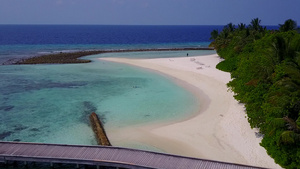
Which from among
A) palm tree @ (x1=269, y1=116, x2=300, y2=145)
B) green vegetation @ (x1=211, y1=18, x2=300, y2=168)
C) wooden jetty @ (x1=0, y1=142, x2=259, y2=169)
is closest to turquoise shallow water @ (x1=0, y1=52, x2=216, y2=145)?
wooden jetty @ (x1=0, y1=142, x2=259, y2=169)

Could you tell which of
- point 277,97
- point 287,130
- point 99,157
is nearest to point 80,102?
point 99,157

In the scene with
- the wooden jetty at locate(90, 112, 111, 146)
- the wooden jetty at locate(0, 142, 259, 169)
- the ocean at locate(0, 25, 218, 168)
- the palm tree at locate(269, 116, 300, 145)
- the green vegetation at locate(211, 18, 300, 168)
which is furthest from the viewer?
the ocean at locate(0, 25, 218, 168)

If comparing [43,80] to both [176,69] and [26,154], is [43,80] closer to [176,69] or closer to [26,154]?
[176,69]

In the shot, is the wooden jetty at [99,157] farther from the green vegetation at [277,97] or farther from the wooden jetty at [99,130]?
the green vegetation at [277,97]

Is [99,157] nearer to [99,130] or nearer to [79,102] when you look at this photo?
[99,130]

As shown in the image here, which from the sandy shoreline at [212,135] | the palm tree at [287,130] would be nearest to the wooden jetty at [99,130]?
the sandy shoreline at [212,135]

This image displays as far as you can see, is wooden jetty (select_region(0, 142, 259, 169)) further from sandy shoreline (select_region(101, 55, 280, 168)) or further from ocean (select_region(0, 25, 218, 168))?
ocean (select_region(0, 25, 218, 168))
